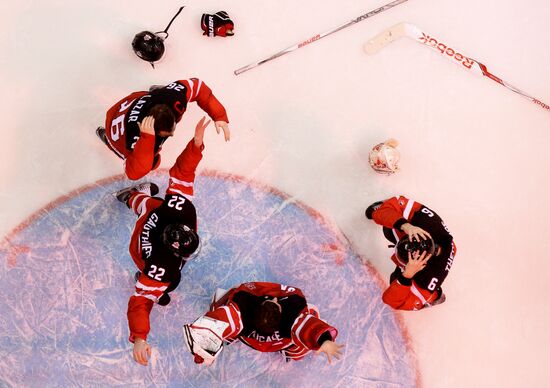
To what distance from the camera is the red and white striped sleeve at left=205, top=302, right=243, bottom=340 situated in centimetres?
302

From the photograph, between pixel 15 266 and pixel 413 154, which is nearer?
pixel 15 266

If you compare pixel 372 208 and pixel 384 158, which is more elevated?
pixel 384 158

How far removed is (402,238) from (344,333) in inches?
40.3

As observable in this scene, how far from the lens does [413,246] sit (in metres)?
3.09

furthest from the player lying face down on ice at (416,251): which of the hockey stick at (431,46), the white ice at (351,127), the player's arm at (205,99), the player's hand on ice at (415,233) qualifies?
the hockey stick at (431,46)

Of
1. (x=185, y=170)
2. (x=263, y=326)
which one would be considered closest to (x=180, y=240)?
(x=185, y=170)

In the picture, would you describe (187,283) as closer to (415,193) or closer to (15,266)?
(15,266)

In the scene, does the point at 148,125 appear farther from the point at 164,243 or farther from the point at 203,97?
the point at 164,243

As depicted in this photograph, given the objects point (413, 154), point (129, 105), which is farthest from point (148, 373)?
point (413, 154)

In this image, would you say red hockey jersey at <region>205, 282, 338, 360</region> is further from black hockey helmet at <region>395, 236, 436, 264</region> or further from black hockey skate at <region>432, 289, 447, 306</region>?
black hockey skate at <region>432, 289, 447, 306</region>

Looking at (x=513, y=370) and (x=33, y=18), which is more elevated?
(x=33, y=18)

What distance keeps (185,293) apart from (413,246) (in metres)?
1.73

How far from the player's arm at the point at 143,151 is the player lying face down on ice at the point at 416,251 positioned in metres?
1.59

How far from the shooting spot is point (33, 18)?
3875 mm
